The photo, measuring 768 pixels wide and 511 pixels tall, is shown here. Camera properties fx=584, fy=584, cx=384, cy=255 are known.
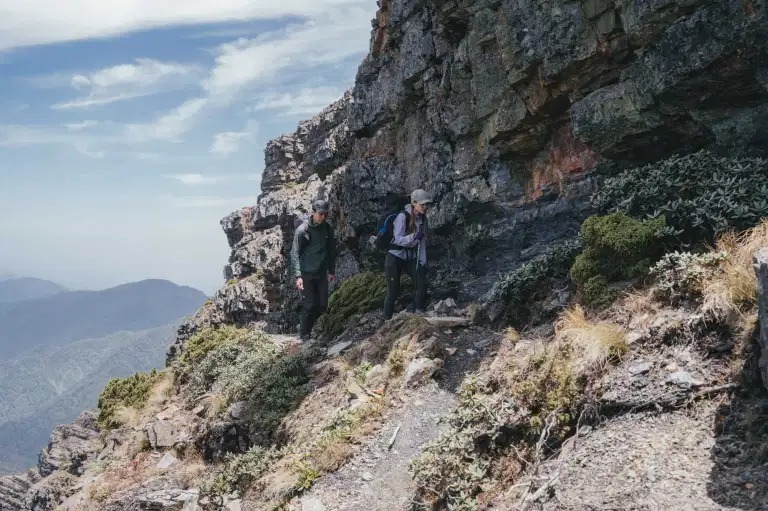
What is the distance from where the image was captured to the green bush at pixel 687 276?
772 centimetres

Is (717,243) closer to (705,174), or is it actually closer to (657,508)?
(705,174)

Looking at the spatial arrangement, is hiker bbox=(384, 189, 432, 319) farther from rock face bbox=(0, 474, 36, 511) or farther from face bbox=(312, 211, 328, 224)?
rock face bbox=(0, 474, 36, 511)

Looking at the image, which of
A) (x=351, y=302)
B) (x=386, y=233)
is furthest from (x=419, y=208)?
(x=351, y=302)

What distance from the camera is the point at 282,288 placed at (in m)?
27.1

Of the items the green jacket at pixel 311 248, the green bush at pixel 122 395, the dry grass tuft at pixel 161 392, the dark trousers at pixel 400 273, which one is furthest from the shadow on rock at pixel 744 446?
the green bush at pixel 122 395

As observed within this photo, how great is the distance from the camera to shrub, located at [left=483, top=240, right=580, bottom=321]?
1212 cm

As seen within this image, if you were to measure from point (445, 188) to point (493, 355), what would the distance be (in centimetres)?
790

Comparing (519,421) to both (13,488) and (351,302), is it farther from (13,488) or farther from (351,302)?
(13,488)

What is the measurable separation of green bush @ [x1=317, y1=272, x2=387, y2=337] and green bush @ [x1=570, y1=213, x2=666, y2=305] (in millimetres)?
7300

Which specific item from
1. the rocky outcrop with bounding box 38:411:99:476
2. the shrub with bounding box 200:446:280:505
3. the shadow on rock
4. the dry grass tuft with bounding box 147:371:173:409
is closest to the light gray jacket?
the shrub with bounding box 200:446:280:505

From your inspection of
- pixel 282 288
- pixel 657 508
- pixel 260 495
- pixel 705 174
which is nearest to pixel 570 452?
pixel 657 508

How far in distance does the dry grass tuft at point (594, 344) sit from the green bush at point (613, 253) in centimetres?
188

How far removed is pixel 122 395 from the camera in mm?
20719

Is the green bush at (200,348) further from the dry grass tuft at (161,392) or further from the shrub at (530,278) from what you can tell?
the shrub at (530,278)
